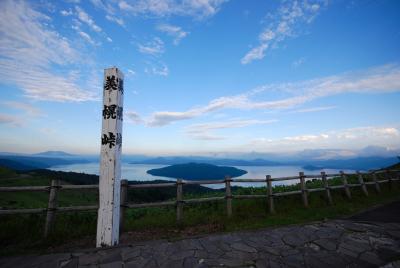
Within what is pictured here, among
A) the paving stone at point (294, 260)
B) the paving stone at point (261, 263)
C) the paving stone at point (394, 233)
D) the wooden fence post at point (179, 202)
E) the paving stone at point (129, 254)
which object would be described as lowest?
the paving stone at point (394, 233)

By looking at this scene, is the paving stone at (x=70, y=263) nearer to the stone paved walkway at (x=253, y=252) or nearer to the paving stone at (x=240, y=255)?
the stone paved walkway at (x=253, y=252)

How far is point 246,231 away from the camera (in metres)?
6.62

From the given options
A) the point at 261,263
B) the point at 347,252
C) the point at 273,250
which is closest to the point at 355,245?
the point at 347,252

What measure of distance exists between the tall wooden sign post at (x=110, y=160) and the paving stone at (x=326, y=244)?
4.73 meters

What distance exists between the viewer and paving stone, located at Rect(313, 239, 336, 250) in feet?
17.8

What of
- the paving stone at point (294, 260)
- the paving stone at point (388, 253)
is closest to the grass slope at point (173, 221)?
the paving stone at point (294, 260)

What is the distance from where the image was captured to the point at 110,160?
5.67 m

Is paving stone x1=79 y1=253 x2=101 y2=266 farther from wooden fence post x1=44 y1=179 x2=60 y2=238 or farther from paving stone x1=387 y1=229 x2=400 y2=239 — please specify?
paving stone x1=387 y1=229 x2=400 y2=239

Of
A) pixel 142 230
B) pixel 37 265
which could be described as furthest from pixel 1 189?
pixel 142 230

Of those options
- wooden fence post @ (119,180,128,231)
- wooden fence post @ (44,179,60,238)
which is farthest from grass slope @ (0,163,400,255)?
wooden fence post @ (119,180,128,231)

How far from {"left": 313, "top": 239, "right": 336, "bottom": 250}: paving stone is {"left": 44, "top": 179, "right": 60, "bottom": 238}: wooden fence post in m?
6.54

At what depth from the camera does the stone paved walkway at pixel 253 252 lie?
459 cm

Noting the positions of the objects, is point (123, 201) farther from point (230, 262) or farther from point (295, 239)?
point (295, 239)

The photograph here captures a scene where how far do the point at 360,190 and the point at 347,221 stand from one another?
6928 mm
